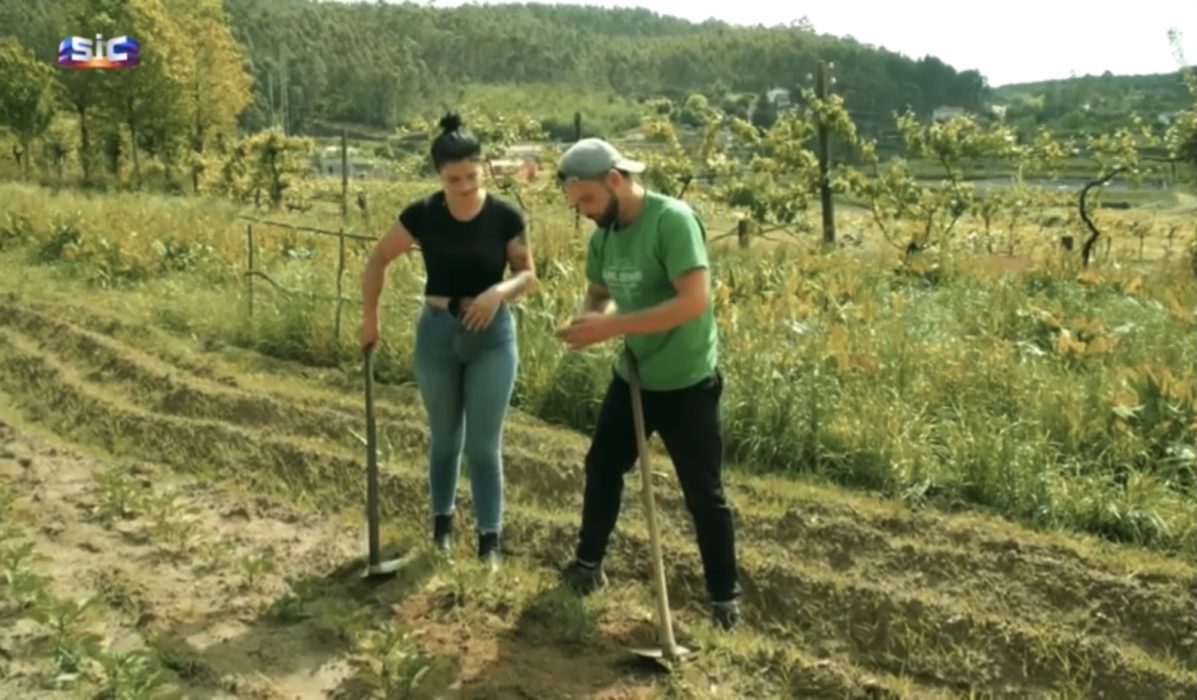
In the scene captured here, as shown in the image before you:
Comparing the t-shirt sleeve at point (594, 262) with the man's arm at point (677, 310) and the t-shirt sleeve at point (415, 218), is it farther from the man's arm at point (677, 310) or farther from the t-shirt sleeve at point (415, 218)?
the t-shirt sleeve at point (415, 218)

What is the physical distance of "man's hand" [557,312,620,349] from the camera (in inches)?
134

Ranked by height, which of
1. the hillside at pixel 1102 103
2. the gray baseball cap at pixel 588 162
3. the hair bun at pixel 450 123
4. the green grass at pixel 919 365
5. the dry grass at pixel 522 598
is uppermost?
the hillside at pixel 1102 103

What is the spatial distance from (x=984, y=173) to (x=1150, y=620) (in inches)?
391

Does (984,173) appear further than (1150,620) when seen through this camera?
Yes

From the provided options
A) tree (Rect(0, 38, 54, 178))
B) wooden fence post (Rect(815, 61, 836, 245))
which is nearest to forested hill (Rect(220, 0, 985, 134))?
tree (Rect(0, 38, 54, 178))

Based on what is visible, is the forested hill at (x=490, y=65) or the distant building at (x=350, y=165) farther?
the forested hill at (x=490, y=65)

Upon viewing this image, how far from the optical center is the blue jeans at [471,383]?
405 centimetres

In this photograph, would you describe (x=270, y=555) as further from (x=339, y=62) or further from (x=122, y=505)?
(x=339, y=62)

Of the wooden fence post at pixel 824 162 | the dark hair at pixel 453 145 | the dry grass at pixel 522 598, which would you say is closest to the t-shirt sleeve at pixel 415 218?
the dark hair at pixel 453 145

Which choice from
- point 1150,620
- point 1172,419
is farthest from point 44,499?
point 1172,419

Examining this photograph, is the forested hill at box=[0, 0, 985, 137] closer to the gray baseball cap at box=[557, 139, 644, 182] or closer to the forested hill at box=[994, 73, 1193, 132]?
the forested hill at box=[994, 73, 1193, 132]

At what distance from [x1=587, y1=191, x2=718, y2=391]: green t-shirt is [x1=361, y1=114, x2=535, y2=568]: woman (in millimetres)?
480

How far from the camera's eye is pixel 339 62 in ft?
286

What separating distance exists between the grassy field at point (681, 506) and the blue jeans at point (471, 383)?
415 mm
